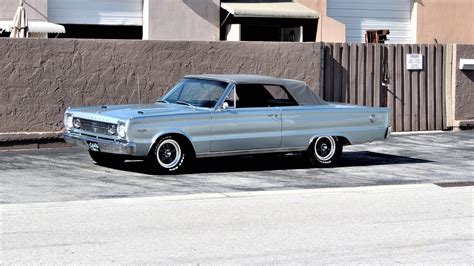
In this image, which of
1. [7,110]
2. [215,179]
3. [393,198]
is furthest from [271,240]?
[7,110]

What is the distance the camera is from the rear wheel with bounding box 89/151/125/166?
579 inches

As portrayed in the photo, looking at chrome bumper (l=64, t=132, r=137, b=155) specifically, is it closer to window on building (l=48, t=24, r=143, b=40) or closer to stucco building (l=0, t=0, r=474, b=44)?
stucco building (l=0, t=0, r=474, b=44)

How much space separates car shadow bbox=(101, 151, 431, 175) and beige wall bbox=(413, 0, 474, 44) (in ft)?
42.8

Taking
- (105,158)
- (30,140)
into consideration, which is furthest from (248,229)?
(30,140)

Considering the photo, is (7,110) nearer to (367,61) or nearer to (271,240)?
(367,61)

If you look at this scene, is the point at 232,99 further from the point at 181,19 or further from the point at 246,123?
the point at 181,19

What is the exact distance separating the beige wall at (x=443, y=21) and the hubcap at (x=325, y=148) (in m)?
15.0

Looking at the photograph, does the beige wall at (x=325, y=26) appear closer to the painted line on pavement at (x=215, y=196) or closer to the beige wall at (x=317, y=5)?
the beige wall at (x=317, y=5)

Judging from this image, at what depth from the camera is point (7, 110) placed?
16.9 metres

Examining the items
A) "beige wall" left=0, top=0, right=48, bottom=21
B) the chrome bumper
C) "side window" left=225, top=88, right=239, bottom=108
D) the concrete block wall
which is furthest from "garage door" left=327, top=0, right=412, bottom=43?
the chrome bumper

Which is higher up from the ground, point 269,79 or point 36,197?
point 269,79

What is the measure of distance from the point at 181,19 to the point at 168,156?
12973 mm

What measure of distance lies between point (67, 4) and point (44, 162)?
35.6 ft

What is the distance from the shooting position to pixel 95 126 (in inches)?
547
